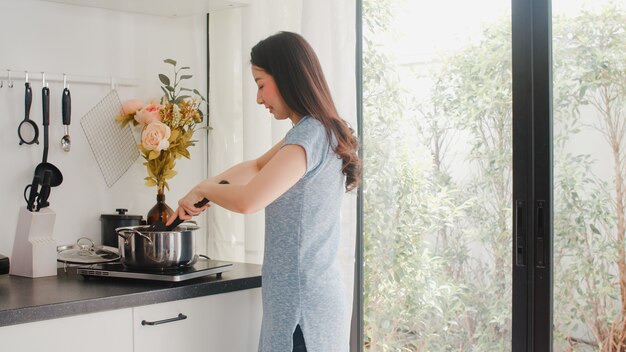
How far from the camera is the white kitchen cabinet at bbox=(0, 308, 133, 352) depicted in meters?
1.82

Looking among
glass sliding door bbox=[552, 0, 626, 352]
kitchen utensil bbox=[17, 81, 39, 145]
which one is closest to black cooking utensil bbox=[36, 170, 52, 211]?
kitchen utensil bbox=[17, 81, 39, 145]

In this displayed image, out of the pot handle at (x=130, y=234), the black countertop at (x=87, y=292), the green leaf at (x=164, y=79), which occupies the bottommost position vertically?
the black countertop at (x=87, y=292)

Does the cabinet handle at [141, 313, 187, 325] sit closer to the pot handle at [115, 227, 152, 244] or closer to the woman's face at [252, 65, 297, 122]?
the pot handle at [115, 227, 152, 244]

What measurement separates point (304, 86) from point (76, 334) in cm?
80

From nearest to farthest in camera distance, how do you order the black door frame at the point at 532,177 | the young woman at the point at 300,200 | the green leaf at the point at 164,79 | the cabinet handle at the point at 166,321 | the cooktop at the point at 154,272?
the young woman at the point at 300,200 → the cabinet handle at the point at 166,321 → the cooktop at the point at 154,272 → the black door frame at the point at 532,177 → the green leaf at the point at 164,79

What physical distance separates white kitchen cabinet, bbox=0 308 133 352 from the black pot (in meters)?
0.68

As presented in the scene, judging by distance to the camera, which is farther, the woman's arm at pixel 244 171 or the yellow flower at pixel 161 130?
the yellow flower at pixel 161 130

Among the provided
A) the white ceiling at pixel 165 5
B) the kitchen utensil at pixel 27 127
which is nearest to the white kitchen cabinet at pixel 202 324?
the kitchen utensil at pixel 27 127

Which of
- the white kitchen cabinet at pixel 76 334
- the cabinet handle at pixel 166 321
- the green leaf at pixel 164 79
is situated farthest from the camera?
the green leaf at pixel 164 79

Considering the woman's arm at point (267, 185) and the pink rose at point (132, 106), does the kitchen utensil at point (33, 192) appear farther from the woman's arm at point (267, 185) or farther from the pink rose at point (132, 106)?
the woman's arm at point (267, 185)

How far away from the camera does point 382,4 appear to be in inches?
106

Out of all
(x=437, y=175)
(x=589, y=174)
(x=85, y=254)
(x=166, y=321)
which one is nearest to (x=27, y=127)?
(x=85, y=254)

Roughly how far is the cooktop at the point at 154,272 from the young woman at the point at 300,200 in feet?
0.66

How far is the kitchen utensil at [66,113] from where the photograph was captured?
2.56 m
